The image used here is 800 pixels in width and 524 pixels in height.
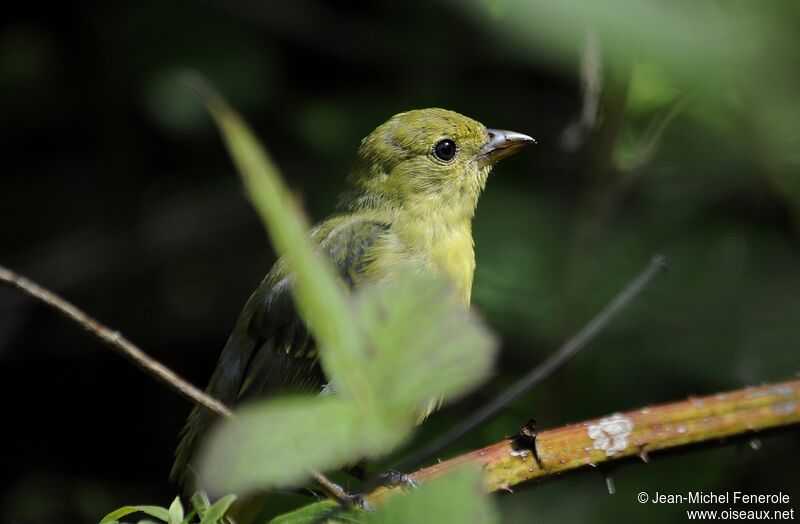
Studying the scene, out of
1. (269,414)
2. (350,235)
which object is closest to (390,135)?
(350,235)

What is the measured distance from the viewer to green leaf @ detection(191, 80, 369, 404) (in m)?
0.81

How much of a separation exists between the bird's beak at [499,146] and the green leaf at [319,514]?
2.38 m

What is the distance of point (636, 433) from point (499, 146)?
72.7 inches

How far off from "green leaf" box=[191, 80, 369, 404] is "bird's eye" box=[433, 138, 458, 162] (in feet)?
10.6

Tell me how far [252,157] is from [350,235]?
3053 millimetres

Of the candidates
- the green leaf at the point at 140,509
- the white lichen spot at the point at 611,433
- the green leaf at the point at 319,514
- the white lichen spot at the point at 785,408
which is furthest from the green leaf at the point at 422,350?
the white lichen spot at the point at 785,408

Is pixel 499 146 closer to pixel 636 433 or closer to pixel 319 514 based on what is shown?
pixel 636 433

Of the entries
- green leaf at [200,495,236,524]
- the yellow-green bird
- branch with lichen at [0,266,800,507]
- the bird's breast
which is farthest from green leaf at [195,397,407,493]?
the bird's breast

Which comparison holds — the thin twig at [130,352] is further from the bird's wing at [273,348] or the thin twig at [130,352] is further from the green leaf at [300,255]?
the bird's wing at [273,348]

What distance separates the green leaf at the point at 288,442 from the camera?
0.89 meters

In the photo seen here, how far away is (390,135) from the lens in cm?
421

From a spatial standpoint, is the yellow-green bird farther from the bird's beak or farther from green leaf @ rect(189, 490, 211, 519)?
green leaf @ rect(189, 490, 211, 519)

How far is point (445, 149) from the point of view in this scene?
4172mm

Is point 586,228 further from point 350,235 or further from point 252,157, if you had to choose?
point 252,157
